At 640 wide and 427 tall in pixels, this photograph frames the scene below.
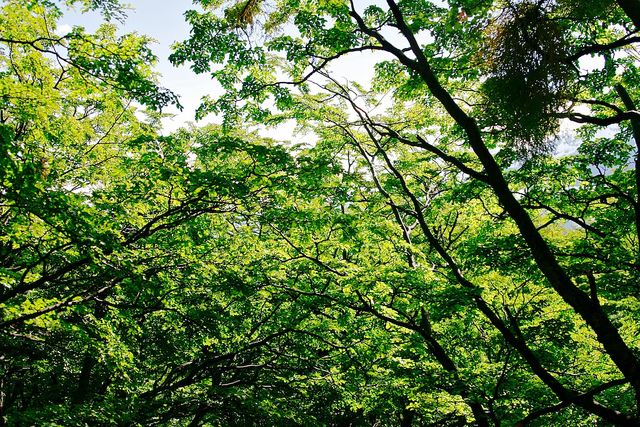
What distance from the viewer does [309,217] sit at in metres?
7.95

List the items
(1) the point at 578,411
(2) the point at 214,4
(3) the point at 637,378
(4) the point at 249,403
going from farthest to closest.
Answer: (4) the point at 249,403
(1) the point at 578,411
(2) the point at 214,4
(3) the point at 637,378

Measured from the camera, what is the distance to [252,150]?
238 inches

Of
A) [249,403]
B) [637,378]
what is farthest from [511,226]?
[249,403]

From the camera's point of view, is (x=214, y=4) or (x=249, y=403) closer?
(x=214, y=4)

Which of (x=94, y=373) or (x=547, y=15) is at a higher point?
(x=547, y=15)

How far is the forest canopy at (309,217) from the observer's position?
4.32 meters

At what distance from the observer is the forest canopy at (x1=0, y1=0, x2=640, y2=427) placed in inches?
170

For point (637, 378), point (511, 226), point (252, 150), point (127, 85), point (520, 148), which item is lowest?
point (637, 378)

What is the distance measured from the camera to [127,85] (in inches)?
235

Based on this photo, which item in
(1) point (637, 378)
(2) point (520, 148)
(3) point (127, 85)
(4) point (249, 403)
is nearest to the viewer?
(1) point (637, 378)

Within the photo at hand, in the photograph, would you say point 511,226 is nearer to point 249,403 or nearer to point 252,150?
point 252,150

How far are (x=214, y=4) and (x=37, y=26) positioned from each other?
3.61 metres

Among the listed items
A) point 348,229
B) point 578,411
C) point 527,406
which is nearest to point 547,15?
point 348,229

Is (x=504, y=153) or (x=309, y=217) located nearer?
(x=504, y=153)
